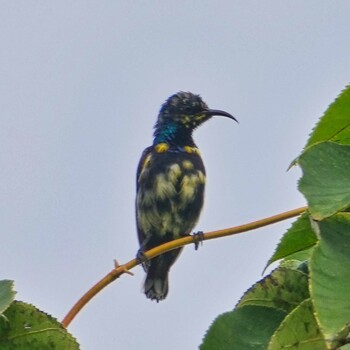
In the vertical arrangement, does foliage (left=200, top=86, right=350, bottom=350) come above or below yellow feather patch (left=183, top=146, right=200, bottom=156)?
below

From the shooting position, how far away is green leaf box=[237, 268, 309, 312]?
5.16 feet

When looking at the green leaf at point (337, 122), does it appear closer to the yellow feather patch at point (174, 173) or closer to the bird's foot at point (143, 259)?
the bird's foot at point (143, 259)

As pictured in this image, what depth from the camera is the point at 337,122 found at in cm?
171

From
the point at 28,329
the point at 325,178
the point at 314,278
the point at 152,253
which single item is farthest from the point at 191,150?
the point at 314,278

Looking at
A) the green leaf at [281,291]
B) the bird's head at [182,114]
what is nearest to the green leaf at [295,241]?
the green leaf at [281,291]

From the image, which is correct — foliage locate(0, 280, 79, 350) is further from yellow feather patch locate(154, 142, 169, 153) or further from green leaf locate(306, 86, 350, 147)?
yellow feather patch locate(154, 142, 169, 153)

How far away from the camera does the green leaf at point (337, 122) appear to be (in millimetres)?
1695

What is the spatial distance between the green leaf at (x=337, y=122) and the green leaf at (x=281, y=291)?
29 cm

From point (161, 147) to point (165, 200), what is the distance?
24.6 inches

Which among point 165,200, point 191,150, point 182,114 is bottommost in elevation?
point 165,200

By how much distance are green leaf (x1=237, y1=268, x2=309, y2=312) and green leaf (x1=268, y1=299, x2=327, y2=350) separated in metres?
0.15

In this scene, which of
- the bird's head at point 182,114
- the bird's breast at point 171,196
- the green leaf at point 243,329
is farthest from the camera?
the bird's head at point 182,114

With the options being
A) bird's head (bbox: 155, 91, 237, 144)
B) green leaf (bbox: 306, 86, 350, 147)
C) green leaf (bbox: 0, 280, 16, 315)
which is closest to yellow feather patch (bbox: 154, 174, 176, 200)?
bird's head (bbox: 155, 91, 237, 144)

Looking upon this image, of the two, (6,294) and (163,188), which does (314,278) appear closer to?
(6,294)
